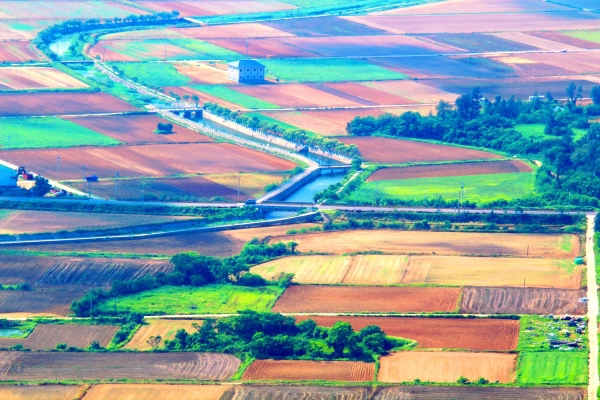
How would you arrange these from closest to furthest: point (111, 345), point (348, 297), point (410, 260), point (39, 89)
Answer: point (111, 345) < point (348, 297) < point (410, 260) < point (39, 89)

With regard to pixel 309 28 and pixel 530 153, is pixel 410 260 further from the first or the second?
pixel 309 28

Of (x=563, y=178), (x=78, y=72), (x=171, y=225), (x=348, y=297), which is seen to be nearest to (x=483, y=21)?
(x=78, y=72)

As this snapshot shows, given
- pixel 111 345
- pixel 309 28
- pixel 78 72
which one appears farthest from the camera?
pixel 309 28

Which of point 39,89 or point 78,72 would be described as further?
point 78,72

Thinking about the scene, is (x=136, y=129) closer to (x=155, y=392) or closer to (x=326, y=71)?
(x=326, y=71)

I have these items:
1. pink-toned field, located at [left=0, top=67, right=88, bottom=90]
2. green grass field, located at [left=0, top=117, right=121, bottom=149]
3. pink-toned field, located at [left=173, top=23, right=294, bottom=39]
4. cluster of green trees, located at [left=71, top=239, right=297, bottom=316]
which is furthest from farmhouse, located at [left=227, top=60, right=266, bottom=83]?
cluster of green trees, located at [left=71, top=239, right=297, bottom=316]

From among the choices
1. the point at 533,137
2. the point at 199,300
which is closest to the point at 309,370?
the point at 199,300
